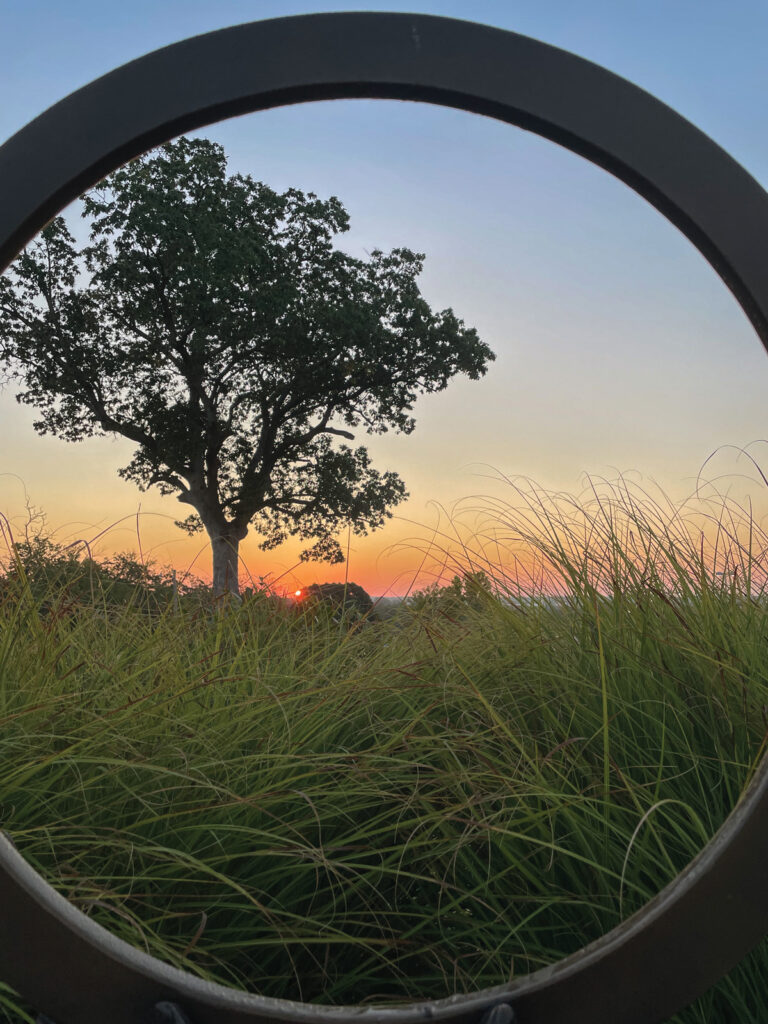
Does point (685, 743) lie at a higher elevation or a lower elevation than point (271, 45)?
lower

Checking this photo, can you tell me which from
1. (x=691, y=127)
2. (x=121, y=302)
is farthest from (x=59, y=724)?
(x=121, y=302)

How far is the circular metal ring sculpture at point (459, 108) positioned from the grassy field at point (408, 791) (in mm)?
199

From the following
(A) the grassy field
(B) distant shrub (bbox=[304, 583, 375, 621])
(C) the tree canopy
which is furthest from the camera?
(C) the tree canopy

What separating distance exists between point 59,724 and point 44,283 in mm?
8936

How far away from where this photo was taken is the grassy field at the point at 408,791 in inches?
62.0

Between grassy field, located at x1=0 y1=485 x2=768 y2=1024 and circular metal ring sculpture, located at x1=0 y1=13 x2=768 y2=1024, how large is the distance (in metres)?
0.20

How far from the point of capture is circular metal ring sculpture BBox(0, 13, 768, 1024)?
44.4 inches

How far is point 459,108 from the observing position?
1.32 metres

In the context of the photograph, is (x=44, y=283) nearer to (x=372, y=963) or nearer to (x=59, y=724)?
(x=59, y=724)

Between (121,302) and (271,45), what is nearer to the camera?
(271,45)

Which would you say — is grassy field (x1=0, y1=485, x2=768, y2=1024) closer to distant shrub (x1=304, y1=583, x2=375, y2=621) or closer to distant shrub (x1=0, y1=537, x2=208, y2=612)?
distant shrub (x1=0, y1=537, x2=208, y2=612)

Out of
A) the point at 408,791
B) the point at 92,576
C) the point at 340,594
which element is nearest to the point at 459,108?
the point at 408,791

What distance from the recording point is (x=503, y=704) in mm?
2078

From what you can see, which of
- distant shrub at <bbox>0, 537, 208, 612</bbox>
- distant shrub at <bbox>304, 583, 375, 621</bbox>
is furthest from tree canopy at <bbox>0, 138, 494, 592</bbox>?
distant shrub at <bbox>0, 537, 208, 612</bbox>
